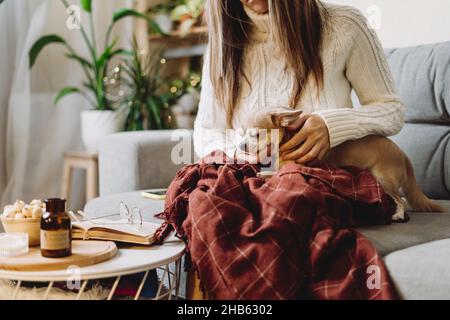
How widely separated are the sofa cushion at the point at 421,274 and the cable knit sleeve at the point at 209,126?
0.62 metres

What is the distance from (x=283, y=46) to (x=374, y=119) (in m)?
0.31

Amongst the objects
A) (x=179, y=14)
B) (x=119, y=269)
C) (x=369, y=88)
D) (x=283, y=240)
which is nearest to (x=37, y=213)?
(x=119, y=269)

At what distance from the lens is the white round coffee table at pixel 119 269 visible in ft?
3.26

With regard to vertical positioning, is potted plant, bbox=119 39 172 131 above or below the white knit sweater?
below

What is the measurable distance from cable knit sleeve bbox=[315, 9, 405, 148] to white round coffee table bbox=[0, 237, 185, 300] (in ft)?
1.70

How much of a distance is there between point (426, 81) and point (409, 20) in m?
0.40

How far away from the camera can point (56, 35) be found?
106 inches

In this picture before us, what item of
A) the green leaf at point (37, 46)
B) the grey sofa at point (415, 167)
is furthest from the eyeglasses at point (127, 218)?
the green leaf at point (37, 46)

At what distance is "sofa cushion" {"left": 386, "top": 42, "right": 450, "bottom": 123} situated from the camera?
1681 mm

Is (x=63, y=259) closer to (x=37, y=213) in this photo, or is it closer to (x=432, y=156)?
(x=37, y=213)

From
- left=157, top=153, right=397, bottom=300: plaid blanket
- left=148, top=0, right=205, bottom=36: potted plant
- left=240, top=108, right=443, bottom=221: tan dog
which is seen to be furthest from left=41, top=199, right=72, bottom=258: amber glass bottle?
left=148, top=0, right=205, bottom=36: potted plant

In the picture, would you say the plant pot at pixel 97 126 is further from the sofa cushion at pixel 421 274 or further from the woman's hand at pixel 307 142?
the sofa cushion at pixel 421 274

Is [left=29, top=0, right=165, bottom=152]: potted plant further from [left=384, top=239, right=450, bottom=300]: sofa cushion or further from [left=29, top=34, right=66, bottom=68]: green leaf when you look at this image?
[left=384, top=239, right=450, bottom=300]: sofa cushion
